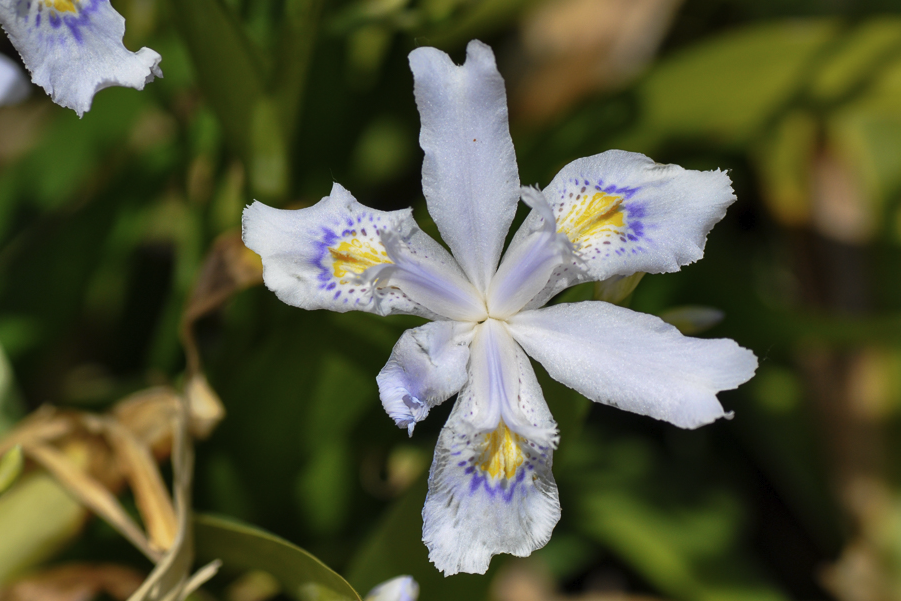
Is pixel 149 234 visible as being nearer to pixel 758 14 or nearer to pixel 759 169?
pixel 759 169

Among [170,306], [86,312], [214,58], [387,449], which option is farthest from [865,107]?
[86,312]

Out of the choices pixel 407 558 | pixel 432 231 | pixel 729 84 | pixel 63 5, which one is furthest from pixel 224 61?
pixel 729 84

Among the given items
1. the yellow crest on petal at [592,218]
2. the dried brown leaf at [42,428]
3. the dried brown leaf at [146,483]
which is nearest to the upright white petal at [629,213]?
the yellow crest on petal at [592,218]

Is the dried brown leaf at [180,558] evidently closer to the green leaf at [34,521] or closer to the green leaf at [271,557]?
the green leaf at [271,557]

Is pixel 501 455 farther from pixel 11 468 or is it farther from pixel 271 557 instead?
pixel 11 468

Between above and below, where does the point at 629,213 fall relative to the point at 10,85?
below
